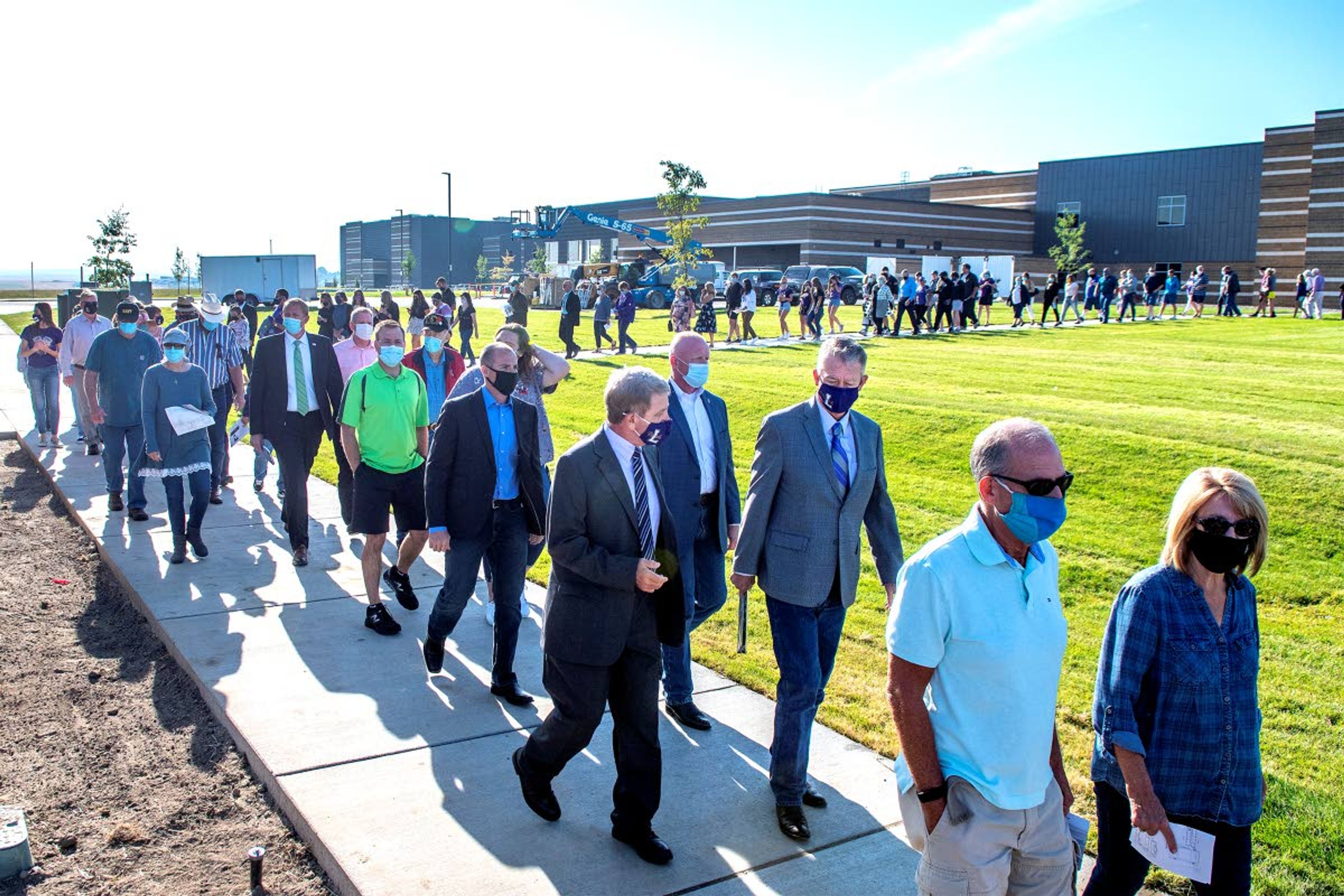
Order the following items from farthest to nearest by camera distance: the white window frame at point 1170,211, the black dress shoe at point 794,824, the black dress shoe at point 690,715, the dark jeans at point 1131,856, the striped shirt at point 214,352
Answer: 1. the white window frame at point 1170,211
2. the striped shirt at point 214,352
3. the black dress shoe at point 690,715
4. the black dress shoe at point 794,824
5. the dark jeans at point 1131,856

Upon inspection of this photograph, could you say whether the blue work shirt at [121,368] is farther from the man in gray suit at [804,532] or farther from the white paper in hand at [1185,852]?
the white paper in hand at [1185,852]

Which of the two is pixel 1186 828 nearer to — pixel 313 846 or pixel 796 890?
pixel 796 890

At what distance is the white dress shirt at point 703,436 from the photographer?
17.7 feet

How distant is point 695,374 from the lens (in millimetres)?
5309

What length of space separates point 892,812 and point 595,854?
1.30 m

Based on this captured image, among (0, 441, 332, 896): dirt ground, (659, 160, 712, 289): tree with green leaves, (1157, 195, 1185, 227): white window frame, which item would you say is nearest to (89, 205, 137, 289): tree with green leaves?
(659, 160, 712, 289): tree with green leaves

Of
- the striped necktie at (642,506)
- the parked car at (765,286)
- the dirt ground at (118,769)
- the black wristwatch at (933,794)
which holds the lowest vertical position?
the dirt ground at (118,769)

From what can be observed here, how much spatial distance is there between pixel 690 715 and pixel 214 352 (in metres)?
7.31

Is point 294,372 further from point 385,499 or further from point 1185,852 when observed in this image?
point 1185,852

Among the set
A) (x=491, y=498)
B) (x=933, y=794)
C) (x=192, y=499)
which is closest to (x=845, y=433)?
(x=933, y=794)

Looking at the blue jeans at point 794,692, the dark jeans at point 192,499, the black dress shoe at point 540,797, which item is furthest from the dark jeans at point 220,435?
the blue jeans at point 794,692

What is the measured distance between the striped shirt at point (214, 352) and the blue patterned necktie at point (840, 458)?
25.8ft

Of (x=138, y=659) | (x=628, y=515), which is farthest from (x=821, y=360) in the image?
(x=138, y=659)

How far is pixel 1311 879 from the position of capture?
404cm
